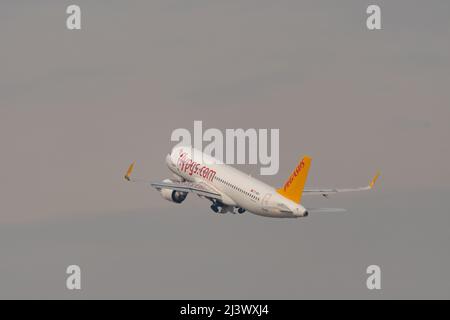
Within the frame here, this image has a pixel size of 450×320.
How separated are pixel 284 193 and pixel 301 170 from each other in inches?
173

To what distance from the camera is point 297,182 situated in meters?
195

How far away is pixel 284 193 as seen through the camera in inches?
7746

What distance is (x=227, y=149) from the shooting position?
7766 inches

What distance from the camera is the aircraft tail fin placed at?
194 metres

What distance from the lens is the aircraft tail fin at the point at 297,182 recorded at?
635 ft

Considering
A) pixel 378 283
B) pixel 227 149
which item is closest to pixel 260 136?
pixel 227 149

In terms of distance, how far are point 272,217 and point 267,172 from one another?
5389mm
